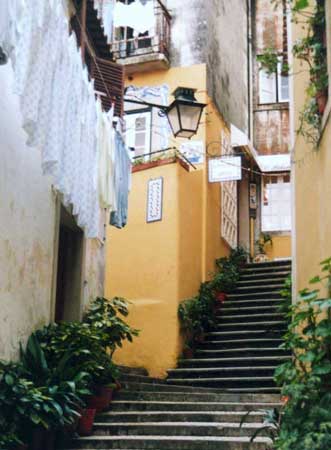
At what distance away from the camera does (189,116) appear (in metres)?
8.74

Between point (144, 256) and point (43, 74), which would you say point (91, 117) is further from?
point (144, 256)

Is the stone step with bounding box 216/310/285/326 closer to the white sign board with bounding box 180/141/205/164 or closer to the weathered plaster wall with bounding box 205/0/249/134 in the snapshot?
the white sign board with bounding box 180/141/205/164

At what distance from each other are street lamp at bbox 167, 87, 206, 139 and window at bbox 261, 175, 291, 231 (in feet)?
31.3

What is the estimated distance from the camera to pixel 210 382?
11180 mm

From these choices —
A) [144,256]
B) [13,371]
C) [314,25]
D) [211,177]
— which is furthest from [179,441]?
[211,177]

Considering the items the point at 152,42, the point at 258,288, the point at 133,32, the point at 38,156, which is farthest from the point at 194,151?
the point at 38,156

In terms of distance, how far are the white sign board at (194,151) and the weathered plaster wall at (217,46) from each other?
1.26 meters

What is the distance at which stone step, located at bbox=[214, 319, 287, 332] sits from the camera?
40.2 feet

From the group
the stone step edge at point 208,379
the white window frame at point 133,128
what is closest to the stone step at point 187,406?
the stone step edge at point 208,379

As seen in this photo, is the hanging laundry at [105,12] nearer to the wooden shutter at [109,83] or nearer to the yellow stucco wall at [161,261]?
the wooden shutter at [109,83]

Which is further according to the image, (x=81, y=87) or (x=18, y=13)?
(x=81, y=87)

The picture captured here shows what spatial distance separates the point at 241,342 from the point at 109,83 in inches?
176

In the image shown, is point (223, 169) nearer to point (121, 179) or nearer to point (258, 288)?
point (258, 288)

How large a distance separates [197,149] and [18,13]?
8.60 m
